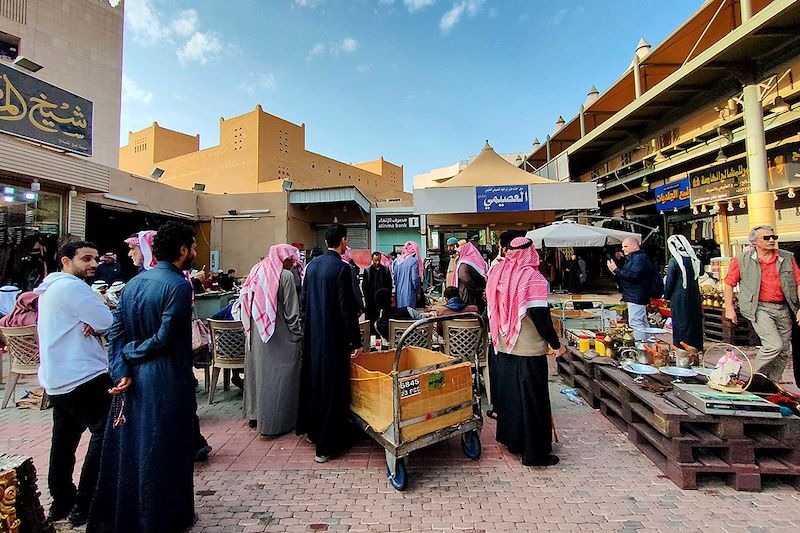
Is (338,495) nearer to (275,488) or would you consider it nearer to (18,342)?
(275,488)

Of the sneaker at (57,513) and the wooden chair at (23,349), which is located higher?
the wooden chair at (23,349)

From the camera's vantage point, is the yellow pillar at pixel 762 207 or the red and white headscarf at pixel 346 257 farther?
→ the yellow pillar at pixel 762 207

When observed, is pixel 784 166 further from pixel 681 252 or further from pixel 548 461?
pixel 548 461

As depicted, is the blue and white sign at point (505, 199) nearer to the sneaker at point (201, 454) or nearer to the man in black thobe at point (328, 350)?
the man in black thobe at point (328, 350)

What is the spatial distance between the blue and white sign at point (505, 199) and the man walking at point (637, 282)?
8.20ft

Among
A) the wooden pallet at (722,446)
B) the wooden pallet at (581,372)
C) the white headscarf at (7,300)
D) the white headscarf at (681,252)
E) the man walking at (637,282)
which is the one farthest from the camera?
the white headscarf at (7,300)

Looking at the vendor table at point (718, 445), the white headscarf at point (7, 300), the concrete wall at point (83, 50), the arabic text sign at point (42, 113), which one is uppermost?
the concrete wall at point (83, 50)

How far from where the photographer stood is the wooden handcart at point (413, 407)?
2.57 m

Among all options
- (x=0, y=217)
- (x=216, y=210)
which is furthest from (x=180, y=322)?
(x=216, y=210)

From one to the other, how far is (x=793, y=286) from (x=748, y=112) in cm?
566

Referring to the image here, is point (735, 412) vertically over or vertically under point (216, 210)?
under

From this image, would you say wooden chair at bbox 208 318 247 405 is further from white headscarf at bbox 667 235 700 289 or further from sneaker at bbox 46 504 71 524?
white headscarf at bbox 667 235 700 289

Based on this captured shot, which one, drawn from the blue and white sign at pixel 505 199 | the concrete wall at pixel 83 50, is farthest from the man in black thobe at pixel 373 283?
the concrete wall at pixel 83 50

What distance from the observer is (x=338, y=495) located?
2.57 meters
